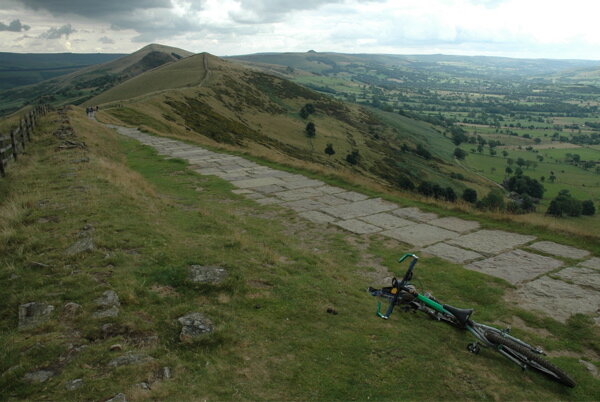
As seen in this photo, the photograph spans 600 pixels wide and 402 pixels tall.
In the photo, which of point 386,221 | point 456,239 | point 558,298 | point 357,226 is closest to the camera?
point 558,298

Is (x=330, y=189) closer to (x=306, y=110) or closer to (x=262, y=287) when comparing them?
(x=262, y=287)

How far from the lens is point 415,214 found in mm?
13578

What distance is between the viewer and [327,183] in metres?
17.5

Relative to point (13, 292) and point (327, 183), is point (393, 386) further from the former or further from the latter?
point (327, 183)

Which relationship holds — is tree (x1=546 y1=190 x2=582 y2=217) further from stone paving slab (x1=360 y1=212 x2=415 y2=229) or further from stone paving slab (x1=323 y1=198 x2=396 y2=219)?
stone paving slab (x1=360 y1=212 x2=415 y2=229)

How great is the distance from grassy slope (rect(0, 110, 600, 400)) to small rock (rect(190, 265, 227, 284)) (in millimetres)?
202

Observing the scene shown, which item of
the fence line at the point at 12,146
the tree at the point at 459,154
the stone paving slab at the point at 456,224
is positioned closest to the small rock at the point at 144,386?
the stone paving slab at the point at 456,224

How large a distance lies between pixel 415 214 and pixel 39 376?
38.2ft

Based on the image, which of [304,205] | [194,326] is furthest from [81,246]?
[304,205]

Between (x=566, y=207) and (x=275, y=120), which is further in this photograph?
(x=275, y=120)

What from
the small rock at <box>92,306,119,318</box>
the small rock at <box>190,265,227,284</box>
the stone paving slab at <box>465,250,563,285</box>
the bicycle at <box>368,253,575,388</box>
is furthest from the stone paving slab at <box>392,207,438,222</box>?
the small rock at <box>92,306,119,318</box>

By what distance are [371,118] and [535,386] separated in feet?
426

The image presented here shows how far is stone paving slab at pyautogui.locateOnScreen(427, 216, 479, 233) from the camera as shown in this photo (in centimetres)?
1212

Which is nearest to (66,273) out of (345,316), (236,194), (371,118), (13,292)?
(13,292)
